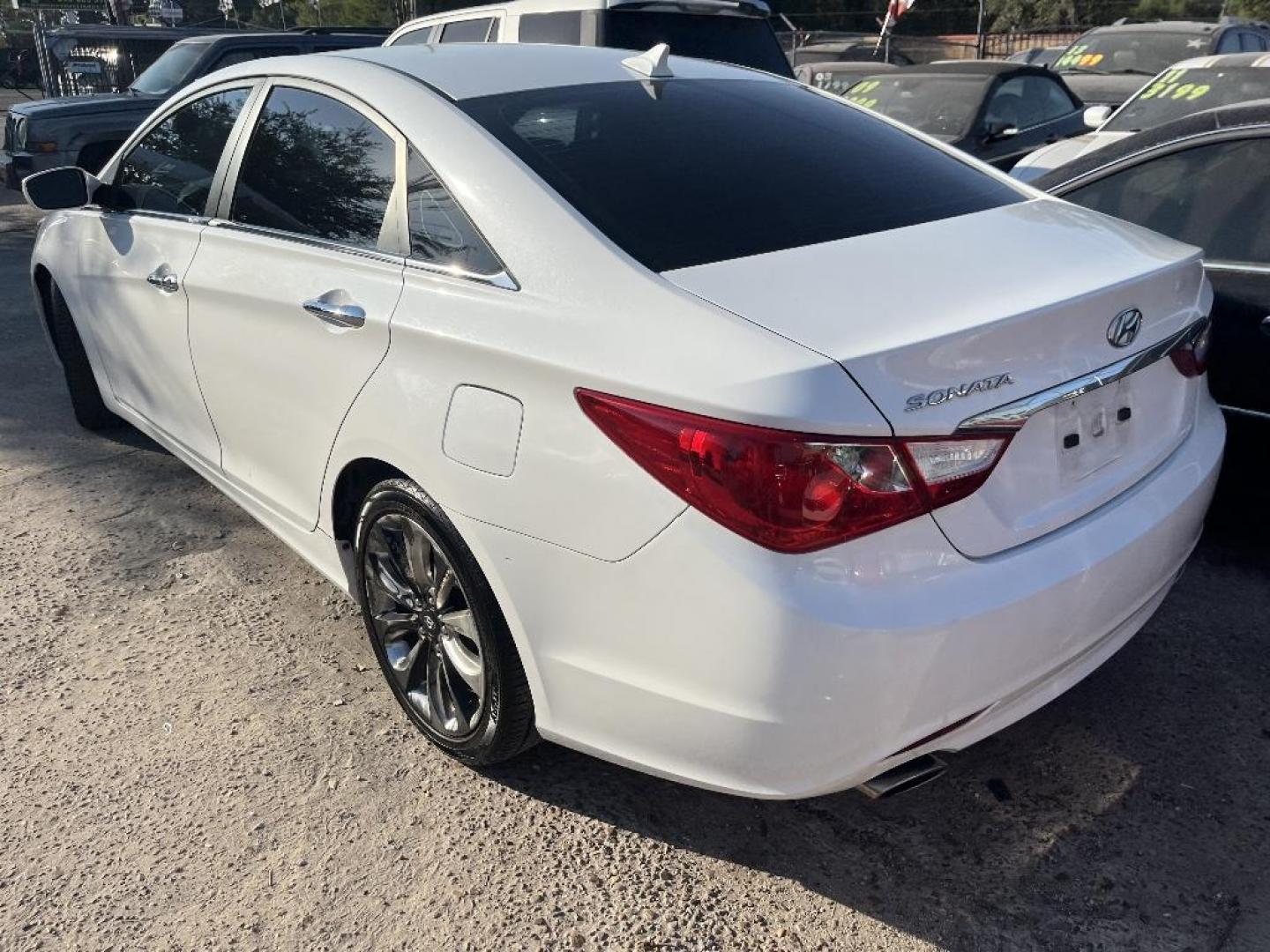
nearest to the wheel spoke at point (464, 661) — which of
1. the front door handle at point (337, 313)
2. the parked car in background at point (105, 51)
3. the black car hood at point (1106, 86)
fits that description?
the front door handle at point (337, 313)

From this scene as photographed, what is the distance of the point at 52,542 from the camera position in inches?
156

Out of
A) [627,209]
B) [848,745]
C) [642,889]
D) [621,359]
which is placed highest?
[627,209]

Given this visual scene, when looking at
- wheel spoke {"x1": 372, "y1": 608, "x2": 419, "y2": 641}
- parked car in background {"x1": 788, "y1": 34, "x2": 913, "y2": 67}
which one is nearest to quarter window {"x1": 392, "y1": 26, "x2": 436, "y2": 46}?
wheel spoke {"x1": 372, "y1": 608, "x2": 419, "y2": 641}

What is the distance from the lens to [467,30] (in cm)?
882

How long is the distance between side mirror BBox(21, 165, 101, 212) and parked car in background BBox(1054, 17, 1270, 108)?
10118 mm

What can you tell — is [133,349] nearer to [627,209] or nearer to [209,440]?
[209,440]

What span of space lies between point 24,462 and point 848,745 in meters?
3.99

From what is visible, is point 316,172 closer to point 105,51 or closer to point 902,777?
point 902,777

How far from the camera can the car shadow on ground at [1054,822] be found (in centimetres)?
230

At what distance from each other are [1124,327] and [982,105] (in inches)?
266

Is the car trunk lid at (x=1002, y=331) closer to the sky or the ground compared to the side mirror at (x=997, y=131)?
closer to the sky

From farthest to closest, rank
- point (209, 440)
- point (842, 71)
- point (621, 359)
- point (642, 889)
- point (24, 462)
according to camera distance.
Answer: point (842, 71) < point (24, 462) < point (209, 440) < point (642, 889) < point (621, 359)

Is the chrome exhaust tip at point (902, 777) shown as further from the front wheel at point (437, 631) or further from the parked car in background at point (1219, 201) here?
the parked car in background at point (1219, 201)

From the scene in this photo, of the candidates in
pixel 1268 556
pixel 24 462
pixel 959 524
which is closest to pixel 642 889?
pixel 959 524
